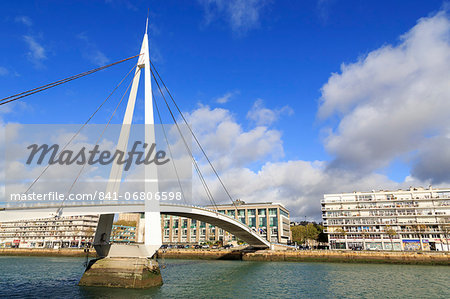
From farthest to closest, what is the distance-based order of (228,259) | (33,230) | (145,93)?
(33,230) < (228,259) < (145,93)

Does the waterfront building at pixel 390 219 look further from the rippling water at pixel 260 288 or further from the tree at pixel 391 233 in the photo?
the rippling water at pixel 260 288

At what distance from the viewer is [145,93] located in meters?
27.2

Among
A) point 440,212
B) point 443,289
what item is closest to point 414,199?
point 440,212

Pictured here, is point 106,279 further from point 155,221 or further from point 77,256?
point 77,256

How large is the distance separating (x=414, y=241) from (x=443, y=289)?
43191 millimetres

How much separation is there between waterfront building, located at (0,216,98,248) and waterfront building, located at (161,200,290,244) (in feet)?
89.2

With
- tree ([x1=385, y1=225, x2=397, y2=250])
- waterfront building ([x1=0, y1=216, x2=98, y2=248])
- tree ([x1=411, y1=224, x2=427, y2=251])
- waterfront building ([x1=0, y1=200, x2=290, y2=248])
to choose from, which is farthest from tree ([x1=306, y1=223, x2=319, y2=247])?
waterfront building ([x1=0, y1=216, x2=98, y2=248])

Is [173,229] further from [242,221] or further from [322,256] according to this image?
[322,256]

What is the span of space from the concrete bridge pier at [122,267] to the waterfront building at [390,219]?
53.2m

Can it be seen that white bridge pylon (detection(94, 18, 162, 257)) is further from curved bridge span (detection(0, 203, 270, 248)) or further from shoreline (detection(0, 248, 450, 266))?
shoreline (detection(0, 248, 450, 266))

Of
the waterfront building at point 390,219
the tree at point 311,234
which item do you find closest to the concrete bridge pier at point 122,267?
the waterfront building at point 390,219

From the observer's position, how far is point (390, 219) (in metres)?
63.5

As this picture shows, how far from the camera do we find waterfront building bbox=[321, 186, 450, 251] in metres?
60.2

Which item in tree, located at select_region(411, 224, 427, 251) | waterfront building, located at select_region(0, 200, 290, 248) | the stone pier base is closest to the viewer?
the stone pier base
